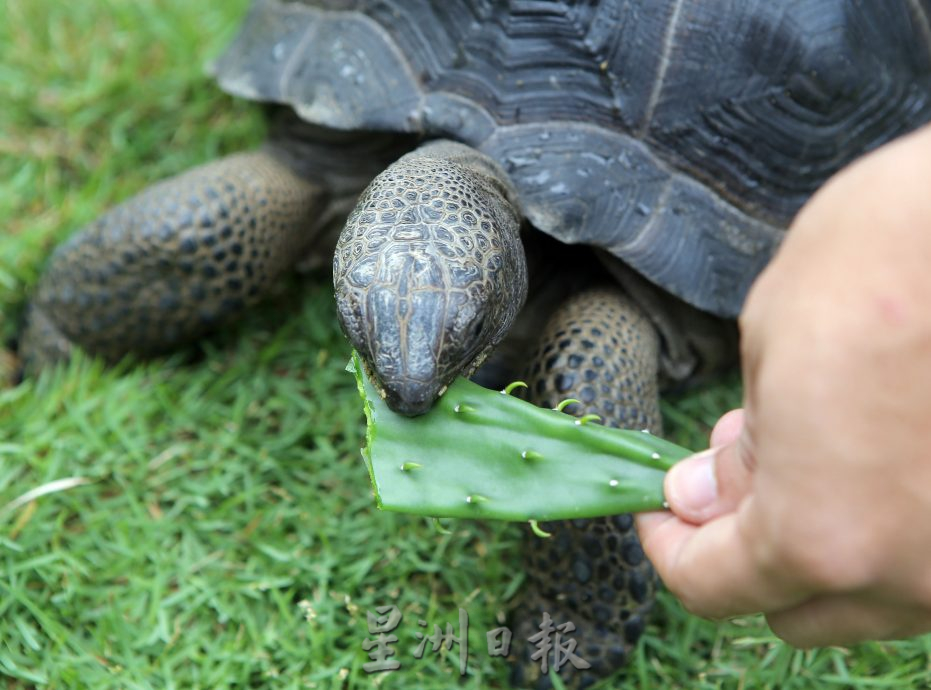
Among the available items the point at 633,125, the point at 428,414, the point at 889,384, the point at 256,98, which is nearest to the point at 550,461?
the point at 428,414

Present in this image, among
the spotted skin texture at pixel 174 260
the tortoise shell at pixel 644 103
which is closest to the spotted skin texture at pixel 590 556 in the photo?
the tortoise shell at pixel 644 103

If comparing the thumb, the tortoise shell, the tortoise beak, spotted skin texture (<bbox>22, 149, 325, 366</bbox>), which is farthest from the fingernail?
spotted skin texture (<bbox>22, 149, 325, 366</bbox>)

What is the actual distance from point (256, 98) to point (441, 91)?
0.67m

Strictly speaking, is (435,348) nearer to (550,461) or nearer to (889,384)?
(550,461)

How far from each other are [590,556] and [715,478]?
2.88 feet

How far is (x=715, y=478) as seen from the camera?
1.62 meters

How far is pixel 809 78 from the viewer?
265 centimetres

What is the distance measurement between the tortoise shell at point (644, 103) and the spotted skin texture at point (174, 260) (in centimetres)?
34

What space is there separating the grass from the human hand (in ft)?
3.98

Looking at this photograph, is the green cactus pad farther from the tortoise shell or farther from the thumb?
the tortoise shell

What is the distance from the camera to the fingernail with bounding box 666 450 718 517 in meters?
1.63

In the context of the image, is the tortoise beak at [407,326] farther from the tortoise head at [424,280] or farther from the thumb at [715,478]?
the thumb at [715,478]

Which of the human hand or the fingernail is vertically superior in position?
the human hand

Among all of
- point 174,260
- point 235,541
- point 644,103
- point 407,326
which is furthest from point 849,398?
point 174,260
